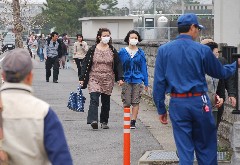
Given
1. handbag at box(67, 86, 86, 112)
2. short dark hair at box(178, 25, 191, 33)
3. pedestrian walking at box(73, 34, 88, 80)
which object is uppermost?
short dark hair at box(178, 25, 191, 33)

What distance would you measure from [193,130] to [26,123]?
3098 mm

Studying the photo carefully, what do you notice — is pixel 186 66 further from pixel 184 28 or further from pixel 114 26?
pixel 114 26

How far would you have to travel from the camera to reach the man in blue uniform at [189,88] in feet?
24.1

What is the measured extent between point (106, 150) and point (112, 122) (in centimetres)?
355

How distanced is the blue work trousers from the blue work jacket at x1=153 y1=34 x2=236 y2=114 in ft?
0.42

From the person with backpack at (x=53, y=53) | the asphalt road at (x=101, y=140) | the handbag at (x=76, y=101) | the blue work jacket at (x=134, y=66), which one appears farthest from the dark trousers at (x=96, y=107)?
the person with backpack at (x=53, y=53)

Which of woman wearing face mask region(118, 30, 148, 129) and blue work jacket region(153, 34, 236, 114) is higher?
blue work jacket region(153, 34, 236, 114)

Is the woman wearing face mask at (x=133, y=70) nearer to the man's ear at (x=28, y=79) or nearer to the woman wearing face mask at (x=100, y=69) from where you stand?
the woman wearing face mask at (x=100, y=69)

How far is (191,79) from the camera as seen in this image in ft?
24.2

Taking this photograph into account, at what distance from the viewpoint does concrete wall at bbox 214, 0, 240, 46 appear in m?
18.3

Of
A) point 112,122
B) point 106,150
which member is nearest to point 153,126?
point 112,122

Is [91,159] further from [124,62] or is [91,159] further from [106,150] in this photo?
[124,62]


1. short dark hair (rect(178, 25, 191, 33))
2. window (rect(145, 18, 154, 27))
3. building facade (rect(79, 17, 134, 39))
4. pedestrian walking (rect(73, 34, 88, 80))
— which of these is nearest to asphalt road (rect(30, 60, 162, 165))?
short dark hair (rect(178, 25, 191, 33))

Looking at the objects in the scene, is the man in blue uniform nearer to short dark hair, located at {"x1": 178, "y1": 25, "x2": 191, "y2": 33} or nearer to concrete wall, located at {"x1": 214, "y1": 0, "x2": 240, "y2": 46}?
short dark hair, located at {"x1": 178, "y1": 25, "x2": 191, "y2": 33}
